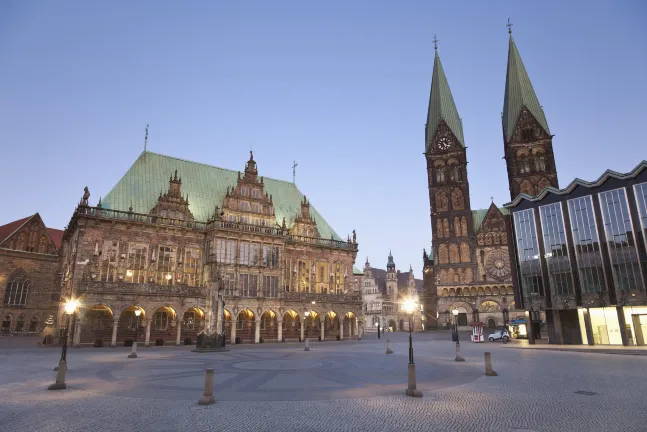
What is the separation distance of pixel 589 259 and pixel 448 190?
4850 cm

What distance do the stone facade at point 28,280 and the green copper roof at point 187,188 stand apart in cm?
Result: 2284

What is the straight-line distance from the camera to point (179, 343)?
4312 centimetres

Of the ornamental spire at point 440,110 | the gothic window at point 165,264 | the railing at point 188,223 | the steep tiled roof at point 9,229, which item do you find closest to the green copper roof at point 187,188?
the railing at point 188,223

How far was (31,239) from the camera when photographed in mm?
62094

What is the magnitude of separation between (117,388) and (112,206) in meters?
34.9

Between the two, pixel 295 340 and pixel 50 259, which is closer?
pixel 295 340

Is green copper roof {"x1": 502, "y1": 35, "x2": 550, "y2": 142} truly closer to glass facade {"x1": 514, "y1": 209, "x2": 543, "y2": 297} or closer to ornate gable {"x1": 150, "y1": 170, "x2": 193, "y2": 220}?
glass facade {"x1": 514, "y1": 209, "x2": 543, "y2": 297}

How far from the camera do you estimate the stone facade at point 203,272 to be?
41031 mm

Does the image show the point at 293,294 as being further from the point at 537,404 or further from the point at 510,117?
the point at 510,117

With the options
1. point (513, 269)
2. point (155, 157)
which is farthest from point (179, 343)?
point (513, 269)

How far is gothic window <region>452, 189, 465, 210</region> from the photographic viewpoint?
84.2 m

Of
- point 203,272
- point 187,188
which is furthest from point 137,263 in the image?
point 187,188

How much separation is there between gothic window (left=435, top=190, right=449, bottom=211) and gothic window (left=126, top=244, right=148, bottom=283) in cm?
6014

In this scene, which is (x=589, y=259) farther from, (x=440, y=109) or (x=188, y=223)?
(x=440, y=109)
